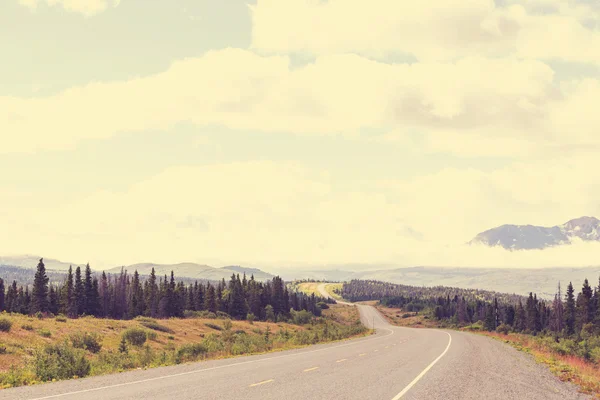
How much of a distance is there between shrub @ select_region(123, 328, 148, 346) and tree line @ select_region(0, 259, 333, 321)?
2235 inches

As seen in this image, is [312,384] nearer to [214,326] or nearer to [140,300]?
[214,326]

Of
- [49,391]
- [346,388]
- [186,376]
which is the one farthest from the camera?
[186,376]

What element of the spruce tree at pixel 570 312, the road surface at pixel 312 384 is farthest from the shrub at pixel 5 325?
the spruce tree at pixel 570 312

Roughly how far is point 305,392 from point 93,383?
731cm

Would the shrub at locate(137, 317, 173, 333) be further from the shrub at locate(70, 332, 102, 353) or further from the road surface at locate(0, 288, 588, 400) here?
the road surface at locate(0, 288, 588, 400)

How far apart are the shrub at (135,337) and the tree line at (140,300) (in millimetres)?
56760

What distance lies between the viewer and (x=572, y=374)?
78.5 ft

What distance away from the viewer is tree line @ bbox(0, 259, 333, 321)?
104750mm

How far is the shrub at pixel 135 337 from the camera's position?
48.7 m

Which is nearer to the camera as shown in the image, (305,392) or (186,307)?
(305,392)

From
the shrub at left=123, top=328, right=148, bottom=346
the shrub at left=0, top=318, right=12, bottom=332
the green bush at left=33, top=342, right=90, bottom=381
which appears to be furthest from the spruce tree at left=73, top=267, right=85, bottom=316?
the green bush at left=33, top=342, right=90, bottom=381

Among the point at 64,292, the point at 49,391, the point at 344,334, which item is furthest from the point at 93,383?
the point at 64,292

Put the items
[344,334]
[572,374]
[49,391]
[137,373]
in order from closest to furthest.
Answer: [49,391]
[137,373]
[572,374]
[344,334]

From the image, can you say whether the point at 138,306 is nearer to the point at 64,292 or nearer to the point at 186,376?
the point at 64,292
